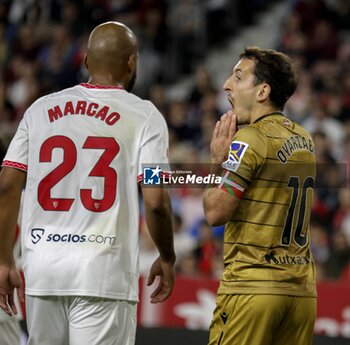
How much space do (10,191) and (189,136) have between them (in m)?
7.03

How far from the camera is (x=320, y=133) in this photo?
9664 millimetres

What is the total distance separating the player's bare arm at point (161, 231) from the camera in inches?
157

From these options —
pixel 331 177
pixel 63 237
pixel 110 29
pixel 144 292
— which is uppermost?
pixel 110 29

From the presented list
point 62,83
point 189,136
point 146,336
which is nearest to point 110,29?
point 146,336

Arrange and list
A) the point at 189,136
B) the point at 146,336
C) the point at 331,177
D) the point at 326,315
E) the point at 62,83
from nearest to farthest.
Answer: the point at 146,336 < the point at 326,315 < the point at 331,177 < the point at 189,136 < the point at 62,83

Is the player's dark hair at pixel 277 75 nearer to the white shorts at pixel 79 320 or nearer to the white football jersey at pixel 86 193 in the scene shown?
the white football jersey at pixel 86 193

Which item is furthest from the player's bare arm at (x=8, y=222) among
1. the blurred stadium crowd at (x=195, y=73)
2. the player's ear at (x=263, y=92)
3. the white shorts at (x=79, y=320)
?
the blurred stadium crowd at (x=195, y=73)

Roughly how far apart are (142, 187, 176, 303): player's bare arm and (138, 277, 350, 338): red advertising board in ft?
11.2

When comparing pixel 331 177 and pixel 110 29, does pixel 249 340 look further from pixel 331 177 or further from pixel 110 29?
pixel 331 177

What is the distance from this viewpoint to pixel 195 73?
42.7 feet

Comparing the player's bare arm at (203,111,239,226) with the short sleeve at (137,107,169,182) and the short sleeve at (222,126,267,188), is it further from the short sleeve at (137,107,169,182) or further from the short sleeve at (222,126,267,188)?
the short sleeve at (137,107,169,182)

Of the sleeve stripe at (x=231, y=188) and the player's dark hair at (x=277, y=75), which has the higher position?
the player's dark hair at (x=277, y=75)

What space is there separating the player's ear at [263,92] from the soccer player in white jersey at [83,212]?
1.53ft

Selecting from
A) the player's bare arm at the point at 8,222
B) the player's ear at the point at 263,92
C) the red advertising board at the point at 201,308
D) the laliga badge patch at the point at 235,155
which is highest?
the player's ear at the point at 263,92
